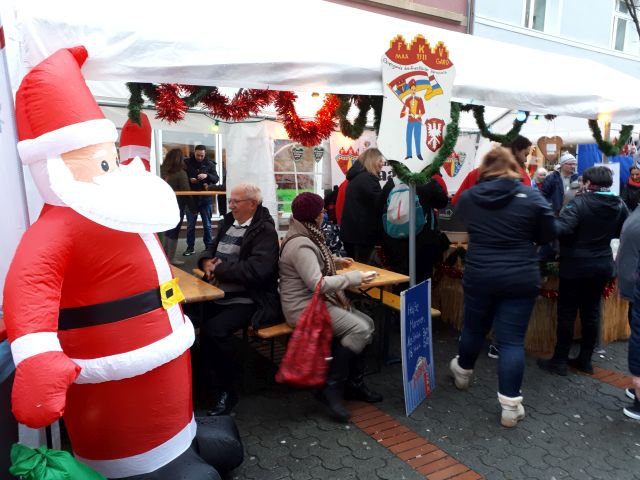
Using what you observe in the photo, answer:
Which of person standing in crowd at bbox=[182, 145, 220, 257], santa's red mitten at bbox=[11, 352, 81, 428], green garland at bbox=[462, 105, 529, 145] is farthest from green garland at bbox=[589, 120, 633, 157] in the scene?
person standing in crowd at bbox=[182, 145, 220, 257]

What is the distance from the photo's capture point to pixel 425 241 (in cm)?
475

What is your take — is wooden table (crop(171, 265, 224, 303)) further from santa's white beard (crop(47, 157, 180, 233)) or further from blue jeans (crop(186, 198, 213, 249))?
blue jeans (crop(186, 198, 213, 249))

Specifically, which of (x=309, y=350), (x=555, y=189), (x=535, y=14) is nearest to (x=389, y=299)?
(x=309, y=350)

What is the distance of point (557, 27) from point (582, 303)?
1082 centimetres

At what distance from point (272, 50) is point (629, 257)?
2799 millimetres

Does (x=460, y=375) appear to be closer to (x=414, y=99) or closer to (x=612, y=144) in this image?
(x=414, y=99)

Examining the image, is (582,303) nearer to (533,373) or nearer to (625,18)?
(533,373)

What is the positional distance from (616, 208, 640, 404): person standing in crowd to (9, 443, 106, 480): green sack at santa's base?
350 centimetres

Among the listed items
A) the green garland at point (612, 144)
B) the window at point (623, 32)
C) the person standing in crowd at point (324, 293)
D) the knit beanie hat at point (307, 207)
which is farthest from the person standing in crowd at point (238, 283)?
the window at point (623, 32)

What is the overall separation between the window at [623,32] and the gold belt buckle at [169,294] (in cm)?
1514

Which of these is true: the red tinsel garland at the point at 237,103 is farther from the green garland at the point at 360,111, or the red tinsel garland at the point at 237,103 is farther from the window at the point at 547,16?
the window at the point at 547,16

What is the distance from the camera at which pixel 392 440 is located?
3098mm

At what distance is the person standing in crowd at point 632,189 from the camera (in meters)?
6.25

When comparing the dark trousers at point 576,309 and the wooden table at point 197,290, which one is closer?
the wooden table at point 197,290
